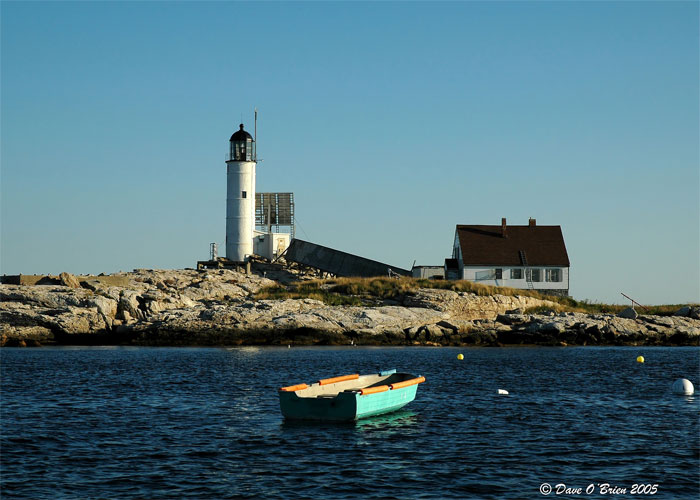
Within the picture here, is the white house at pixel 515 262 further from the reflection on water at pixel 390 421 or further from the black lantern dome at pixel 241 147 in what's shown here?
the reflection on water at pixel 390 421

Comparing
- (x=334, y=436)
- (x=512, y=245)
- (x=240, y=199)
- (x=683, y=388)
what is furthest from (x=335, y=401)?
(x=240, y=199)

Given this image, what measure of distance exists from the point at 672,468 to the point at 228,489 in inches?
457

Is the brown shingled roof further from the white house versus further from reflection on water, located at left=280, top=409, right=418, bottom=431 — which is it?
reflection on water, located at left=280, top=409, right=418, bottom=431

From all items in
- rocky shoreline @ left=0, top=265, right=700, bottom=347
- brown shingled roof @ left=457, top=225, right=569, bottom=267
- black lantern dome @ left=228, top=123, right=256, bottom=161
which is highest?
black lantern dome @ left=228, top=123, right=256, bottom=161

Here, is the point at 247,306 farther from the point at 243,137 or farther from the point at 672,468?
the point at 672,468

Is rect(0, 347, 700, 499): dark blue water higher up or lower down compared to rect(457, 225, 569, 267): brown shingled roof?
lower down

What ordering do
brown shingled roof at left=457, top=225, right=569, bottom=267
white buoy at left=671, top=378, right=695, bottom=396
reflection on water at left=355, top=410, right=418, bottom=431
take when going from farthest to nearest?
brown shingled roof at left=457, top=225, right=569, bottom=267 → white buoy at left=671, top=378, right=695, bottom=396 → reflection on water at left=355, top=410, right=418, bottom=431

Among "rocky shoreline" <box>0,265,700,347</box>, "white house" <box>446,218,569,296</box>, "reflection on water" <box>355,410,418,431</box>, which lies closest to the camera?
"reflection on water" <box>355,410,418,431</box>

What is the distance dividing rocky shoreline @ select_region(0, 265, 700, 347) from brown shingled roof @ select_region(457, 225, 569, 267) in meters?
8.95

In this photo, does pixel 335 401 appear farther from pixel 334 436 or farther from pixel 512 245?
pixel 512 245

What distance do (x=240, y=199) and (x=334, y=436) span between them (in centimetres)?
5877

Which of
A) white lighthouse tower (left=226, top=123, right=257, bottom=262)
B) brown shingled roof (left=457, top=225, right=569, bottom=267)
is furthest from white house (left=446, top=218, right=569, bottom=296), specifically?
white lighthouse tower (left=226, top=123, right=257, bottom=262)

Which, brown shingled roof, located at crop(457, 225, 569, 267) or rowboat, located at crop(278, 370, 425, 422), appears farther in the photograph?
brown shingled roof, located at crop(457, 225, 569, 267)

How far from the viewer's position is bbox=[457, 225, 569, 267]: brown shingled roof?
7569 centimetres
